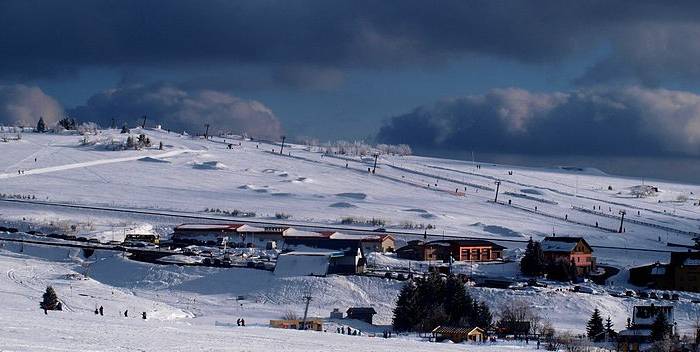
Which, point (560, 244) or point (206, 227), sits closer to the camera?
point (560, 244)

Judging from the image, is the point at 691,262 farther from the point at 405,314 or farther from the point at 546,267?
the point at 405,314

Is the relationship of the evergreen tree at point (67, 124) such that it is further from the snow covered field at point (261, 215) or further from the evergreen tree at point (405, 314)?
the evergreen tree at point (405, 314)

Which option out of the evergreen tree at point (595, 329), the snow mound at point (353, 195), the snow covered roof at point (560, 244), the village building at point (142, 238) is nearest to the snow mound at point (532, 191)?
the snow mound at point (353, 195)

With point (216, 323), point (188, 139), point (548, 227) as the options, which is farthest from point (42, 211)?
point (188, 139)

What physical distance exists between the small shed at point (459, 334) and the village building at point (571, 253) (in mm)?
18158

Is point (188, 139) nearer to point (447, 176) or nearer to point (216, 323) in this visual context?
point (447, 176)

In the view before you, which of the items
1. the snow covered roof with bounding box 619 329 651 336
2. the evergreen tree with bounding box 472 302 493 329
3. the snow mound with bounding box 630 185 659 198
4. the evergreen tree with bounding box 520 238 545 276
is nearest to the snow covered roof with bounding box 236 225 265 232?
the evergreen tree with bounding box 520 238 545 276

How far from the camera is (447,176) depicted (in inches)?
3912

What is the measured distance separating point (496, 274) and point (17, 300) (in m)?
22.4

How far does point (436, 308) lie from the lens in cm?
3475

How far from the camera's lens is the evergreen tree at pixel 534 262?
47781 millimetres

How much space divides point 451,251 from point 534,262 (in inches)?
234

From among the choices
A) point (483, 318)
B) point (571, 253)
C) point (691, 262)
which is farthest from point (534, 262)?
point (483, 318)

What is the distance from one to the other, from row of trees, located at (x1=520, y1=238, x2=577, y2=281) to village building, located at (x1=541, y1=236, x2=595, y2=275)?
0.46 m
